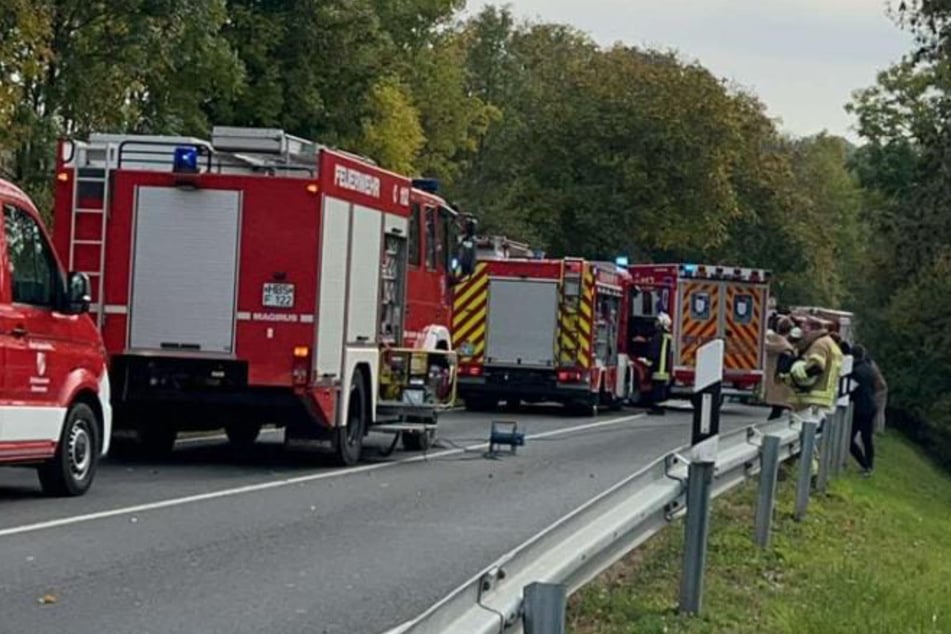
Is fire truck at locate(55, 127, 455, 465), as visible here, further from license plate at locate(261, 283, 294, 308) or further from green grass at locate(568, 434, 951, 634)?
green grass at locate(568, 434, 951, 634)

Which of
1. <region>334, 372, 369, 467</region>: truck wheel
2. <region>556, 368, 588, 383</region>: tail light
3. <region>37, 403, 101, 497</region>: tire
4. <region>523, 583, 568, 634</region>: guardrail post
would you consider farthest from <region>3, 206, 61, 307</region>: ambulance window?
<region>556, 368, 588, 383</region>: tail light

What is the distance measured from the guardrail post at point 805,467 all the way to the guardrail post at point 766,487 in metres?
2.39

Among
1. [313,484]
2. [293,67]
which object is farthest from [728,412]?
[313,484]

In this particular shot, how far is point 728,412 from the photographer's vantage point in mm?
38375

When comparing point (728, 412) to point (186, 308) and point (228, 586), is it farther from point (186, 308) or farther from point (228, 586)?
point (228, 586)

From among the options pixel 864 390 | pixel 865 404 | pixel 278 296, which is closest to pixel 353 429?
pixel 278 296

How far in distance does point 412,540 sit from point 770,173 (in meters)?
55.9

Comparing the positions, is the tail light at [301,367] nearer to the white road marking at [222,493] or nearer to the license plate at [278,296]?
the license plate at [278,296]

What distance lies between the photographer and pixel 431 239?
68.4ft

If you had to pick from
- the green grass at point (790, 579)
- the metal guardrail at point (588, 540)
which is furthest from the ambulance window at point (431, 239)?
the metal guardrail at point (588, 540)

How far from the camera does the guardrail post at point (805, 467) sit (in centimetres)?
1446

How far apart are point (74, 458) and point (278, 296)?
3.36 meters

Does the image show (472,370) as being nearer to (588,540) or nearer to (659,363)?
(659,363)

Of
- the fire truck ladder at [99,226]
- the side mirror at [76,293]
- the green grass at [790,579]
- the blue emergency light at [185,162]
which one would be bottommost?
the green grass at [790,579]
